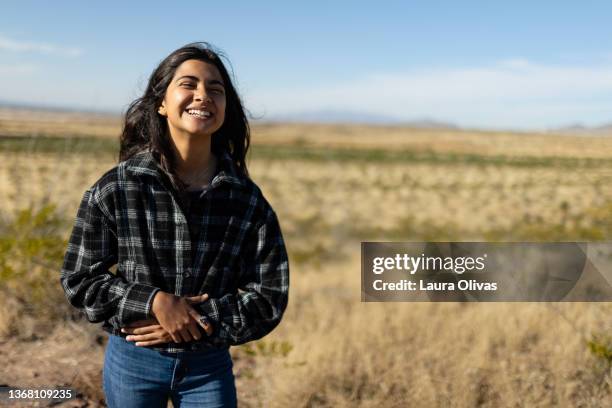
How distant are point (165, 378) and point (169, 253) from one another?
338 mm

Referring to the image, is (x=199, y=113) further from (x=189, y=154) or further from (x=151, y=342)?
(x=151, y=342)

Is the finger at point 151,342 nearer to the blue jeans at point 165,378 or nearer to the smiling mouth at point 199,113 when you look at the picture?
the blue jeans at point 165,378

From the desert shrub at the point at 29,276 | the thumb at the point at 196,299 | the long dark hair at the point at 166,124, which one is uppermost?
the long dark hair at the point at 166,124

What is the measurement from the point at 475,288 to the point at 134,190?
16.2ft

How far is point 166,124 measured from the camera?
1979mm

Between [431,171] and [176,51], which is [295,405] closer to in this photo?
[176,51]

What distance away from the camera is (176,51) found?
1.89 meters

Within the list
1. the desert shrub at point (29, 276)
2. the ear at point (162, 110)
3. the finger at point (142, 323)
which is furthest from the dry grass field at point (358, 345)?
the finger at point (142, 323)

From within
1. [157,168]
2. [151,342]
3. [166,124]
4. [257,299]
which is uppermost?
[166,124]

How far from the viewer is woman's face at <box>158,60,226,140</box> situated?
5.94 feet

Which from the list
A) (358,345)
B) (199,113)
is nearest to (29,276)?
(358,345)

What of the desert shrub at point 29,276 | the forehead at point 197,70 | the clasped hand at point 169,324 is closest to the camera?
the clasped hand at point 169,324

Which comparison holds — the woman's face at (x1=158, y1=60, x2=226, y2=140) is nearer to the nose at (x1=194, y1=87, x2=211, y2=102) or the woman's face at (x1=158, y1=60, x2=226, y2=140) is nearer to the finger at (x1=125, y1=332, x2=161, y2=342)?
the nose at (x1=194, y1=87, x2=211, y2=102)

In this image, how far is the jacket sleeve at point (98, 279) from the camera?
1728 millimetres
